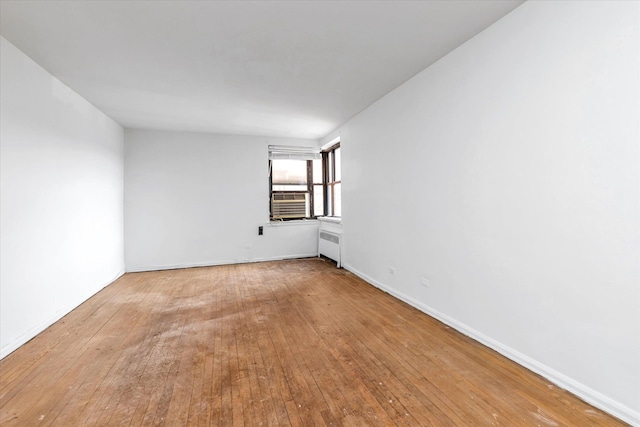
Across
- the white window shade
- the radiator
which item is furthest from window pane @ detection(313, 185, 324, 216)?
the white window shade

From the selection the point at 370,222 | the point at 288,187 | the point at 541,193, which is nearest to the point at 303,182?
the point at 288,187

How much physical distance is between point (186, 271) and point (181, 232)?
0.76 meters

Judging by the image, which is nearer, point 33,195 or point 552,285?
point 552,285

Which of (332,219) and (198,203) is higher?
(198,203)

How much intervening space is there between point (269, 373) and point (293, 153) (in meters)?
4.82

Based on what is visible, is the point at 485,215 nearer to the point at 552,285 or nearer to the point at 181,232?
the point at 552,285

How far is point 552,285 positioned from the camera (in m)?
1.96

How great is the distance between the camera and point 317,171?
655 centimetres

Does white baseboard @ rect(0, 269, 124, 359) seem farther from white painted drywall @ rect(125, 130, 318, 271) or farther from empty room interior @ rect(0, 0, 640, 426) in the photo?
white painted drywall @ rect(125, 130, 318, 271)

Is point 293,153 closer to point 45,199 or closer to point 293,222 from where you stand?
point 293,222

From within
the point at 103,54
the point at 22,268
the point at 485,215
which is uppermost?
the point at 103,54

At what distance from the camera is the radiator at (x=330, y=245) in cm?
538

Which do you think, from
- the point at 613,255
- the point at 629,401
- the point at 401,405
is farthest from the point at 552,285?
the point at 401,405

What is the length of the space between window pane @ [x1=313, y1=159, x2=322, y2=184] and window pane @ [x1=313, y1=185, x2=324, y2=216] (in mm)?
133
